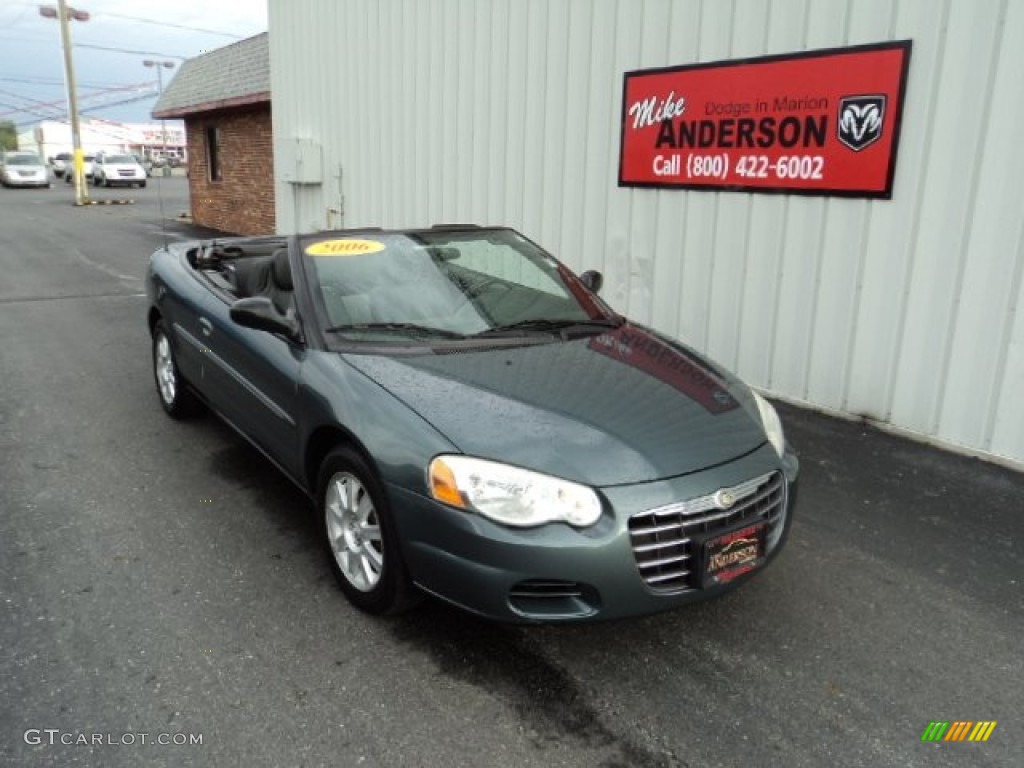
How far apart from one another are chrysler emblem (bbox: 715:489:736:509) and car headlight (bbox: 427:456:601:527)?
1.42 feet

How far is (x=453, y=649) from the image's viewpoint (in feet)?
9.61

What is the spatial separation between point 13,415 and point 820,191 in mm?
5809

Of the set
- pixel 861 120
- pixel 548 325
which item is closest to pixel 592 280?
pixel 548 325

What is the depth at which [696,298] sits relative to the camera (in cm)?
669

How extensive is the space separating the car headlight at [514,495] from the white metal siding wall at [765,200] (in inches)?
144

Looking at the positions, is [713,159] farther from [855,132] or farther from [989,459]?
[989,459]

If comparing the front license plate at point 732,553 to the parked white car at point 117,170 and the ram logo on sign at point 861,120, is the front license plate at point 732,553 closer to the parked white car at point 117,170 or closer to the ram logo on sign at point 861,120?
the ram logo on sign at point 861,120

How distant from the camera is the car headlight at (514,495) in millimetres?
2547

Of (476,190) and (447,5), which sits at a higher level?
(447,5)

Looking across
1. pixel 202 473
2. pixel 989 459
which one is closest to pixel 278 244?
pixel 202 473

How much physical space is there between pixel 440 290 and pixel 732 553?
1859 mm

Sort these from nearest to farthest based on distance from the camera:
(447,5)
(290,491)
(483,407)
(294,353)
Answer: (483,407) < (294,353) < (290,491) < (447,5)

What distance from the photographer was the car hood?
8.80 feet

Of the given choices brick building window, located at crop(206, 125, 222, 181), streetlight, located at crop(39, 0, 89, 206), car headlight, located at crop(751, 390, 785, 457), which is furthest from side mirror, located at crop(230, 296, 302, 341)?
streetlight, located at crop(39, 0, 89, 206)
